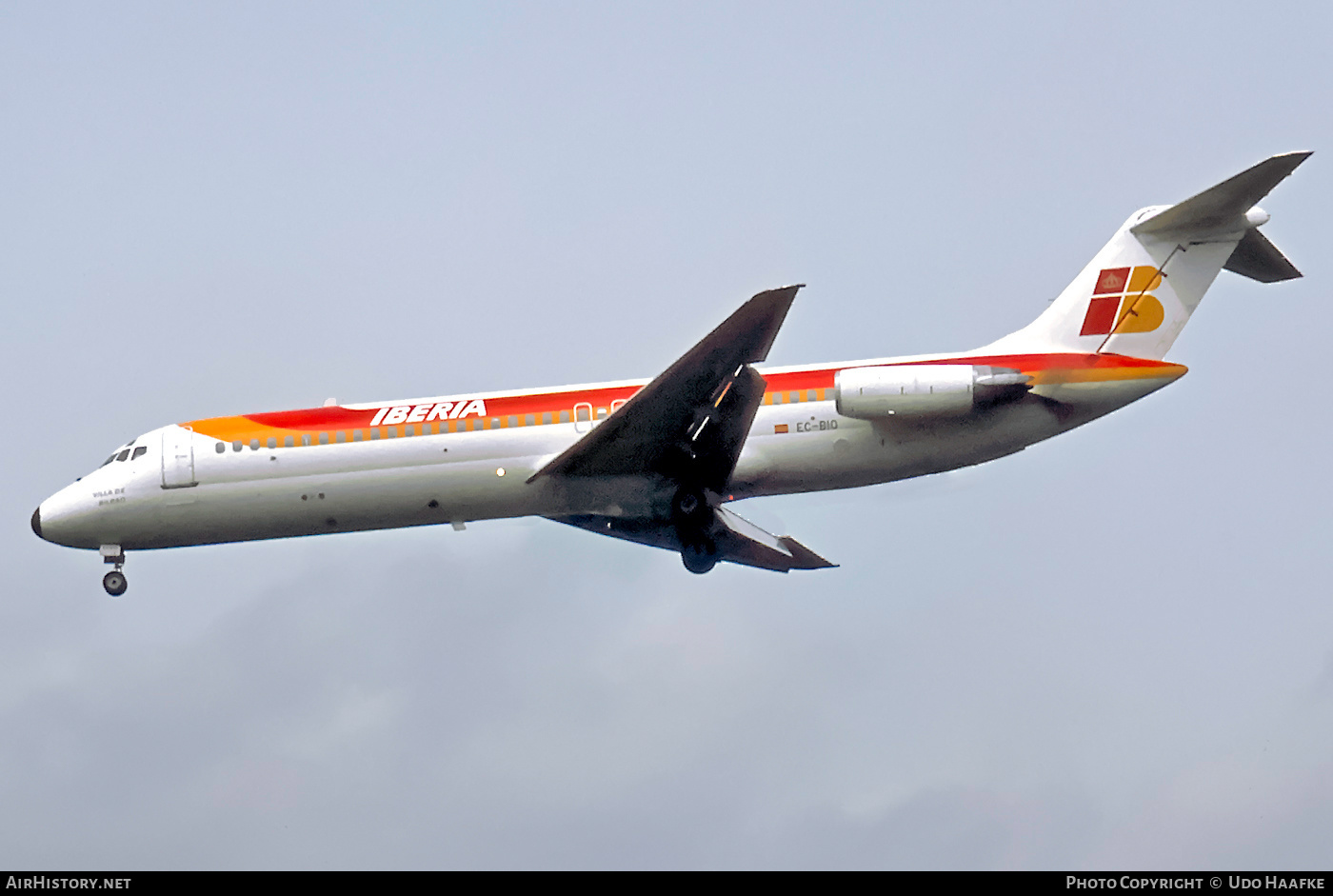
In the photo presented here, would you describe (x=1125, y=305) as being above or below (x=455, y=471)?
above

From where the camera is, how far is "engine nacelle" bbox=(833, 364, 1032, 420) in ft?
86.5

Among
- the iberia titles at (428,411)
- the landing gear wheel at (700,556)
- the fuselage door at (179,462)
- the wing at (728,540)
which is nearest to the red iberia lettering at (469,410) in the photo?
the iberia titles at (428,411)

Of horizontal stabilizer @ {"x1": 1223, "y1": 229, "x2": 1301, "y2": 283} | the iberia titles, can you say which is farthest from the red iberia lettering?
horizontal stabilizer @ {"x1": 1223, "y1": 229, "x2": 1301, "y2": 283}

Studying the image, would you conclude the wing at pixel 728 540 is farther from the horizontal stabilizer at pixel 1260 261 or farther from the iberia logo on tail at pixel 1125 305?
the horizontal stabilizer at pixel 1260 261

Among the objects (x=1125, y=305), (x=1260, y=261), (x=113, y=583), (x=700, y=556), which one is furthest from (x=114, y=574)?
(x=1260, y=261)

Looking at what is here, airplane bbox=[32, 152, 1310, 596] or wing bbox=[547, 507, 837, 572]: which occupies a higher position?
airplane bbox=[32, 152, 1310, 596]

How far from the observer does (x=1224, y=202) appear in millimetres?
26875

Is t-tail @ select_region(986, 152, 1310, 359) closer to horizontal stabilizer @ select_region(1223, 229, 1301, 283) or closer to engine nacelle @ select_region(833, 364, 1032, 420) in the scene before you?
horizontal stabilizer @ select_region(1223, 229, 1301, 283)

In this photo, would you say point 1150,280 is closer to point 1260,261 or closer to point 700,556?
point 1260,261

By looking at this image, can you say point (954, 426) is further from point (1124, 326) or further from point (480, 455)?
point (480, 455)

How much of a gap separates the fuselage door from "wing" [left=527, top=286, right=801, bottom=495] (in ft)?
19.9

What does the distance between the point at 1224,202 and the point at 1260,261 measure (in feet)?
5.94
